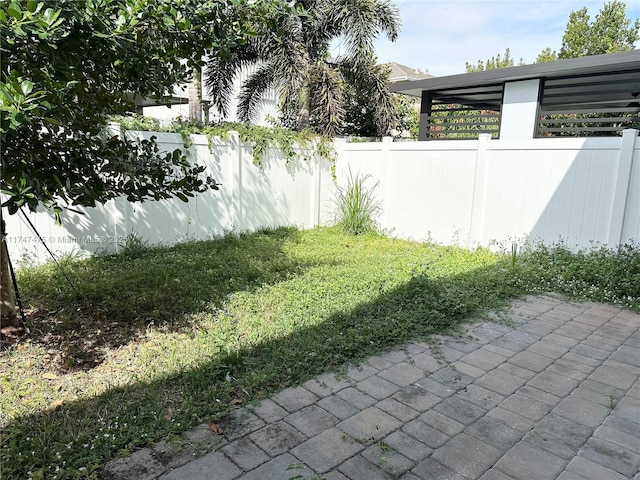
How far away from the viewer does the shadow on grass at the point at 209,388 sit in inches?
77.7

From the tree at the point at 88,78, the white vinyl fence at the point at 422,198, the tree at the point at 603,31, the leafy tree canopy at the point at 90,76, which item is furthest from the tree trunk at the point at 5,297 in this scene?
the tree at the point at 603,31

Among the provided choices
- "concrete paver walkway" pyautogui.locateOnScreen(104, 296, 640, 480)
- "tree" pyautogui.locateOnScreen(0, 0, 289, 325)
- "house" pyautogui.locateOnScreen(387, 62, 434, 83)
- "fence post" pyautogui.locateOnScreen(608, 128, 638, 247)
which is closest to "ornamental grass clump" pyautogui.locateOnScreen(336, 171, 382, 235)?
"fence post" pyautogui.locateOnScreen(608, 128, 638, 247)

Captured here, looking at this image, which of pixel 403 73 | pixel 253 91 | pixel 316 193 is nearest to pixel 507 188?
pixel 316 193

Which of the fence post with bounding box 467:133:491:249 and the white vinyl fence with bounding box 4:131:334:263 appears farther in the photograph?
the fence post with bounding box 467:133:491:249

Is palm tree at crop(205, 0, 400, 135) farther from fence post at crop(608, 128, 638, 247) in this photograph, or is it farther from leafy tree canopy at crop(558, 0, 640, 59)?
A: leafy tree canopy at crop(558, 0, 640, 59)

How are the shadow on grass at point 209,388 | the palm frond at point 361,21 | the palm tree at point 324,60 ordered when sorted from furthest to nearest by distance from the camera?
the palm frond at point 361,21, the palm tree at point 324,60, the shadow on grass at point 209,388

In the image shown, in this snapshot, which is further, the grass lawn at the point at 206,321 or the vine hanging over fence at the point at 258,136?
the vine hanging over fence at the point at 258,136

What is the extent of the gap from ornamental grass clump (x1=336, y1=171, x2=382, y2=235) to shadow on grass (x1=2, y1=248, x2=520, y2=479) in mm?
3467

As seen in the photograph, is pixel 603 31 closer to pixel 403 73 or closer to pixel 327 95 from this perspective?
pixel 403 73

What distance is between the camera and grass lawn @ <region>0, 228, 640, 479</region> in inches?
87.3

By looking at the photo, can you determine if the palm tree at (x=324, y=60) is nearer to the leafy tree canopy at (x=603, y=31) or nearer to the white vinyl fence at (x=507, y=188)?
the white vinyl fence at (x=507, y=188)

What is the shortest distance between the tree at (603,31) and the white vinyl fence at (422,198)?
541 inches

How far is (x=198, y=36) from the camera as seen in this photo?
264 cm

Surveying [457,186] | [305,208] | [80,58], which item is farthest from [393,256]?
[80,58]
